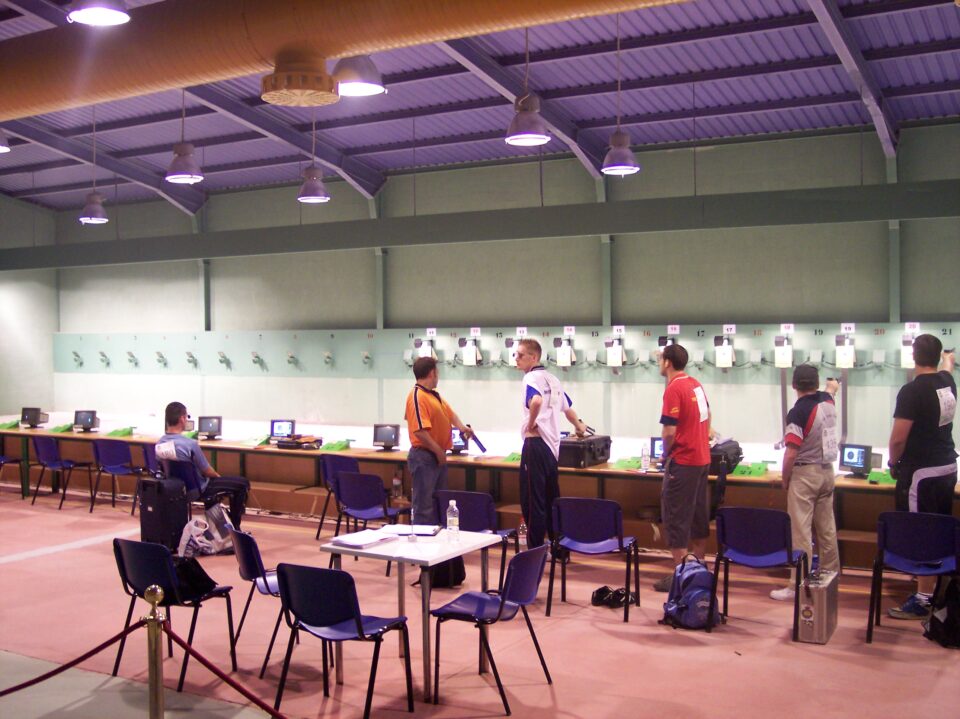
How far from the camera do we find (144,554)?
4402 millimetres

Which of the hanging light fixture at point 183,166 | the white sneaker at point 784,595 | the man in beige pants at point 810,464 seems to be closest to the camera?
the man in beige pants at point 810,464

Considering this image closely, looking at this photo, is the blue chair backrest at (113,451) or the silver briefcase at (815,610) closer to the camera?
→ the silver briefcase at (815,610)

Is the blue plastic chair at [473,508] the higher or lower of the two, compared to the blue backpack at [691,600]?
higher

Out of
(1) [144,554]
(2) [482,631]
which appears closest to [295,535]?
(1) [144,554]

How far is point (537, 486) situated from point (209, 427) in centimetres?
501

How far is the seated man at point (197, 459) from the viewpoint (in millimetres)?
6859

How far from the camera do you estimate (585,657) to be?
469cm

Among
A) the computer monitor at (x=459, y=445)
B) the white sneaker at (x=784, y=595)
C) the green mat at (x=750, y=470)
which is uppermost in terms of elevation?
the computer monitor at (x=459, y=445)

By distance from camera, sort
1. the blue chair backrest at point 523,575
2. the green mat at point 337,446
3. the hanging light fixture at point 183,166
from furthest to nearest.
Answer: the green mat at point 337,446, the hanging light fixture at point 183,166, the blue chair backrest at point 523,575

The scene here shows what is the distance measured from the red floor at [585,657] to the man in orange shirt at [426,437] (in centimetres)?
61

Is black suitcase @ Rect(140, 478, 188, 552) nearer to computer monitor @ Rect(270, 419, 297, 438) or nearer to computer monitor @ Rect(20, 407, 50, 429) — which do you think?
computer monitor @ Rect(270, 419, 297, 438)

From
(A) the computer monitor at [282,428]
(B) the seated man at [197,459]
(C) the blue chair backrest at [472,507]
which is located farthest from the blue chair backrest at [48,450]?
(C) the blue chair backrest at [472,507]

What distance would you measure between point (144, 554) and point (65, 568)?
9.37ft

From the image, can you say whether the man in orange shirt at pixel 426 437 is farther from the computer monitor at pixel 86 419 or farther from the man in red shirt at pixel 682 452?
the computer monitor at pixel 86 419
